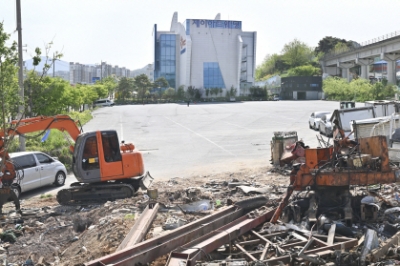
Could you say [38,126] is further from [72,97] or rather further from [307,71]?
[307,71]

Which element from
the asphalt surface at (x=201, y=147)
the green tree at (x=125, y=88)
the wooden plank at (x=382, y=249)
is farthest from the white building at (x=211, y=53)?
the wooden plank at (x=382, y=249)

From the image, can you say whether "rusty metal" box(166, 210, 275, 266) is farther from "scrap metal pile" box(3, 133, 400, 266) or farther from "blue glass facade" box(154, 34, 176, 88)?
"blue glass facade" box(154, 34, 176, 88)

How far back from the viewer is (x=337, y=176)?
10.9 m

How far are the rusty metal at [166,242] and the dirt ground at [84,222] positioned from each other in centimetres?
87

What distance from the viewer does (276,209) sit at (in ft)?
36.7

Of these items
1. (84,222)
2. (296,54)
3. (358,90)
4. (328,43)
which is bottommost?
(84,222)

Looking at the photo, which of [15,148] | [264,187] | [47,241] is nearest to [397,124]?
[264,187]

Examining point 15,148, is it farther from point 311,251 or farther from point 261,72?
point 261,72

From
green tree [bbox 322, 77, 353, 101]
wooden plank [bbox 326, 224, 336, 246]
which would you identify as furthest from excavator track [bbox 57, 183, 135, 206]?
green tree [bbox 322, 77, 353, 101]

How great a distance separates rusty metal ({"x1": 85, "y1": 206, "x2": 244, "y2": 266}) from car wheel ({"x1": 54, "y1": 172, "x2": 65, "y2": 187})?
361 inches

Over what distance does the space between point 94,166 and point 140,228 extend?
5235 mm

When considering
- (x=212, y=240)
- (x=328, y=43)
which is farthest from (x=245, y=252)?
(x=328, y=43)

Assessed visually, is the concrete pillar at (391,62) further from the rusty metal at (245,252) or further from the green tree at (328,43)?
the rusty metal at (245,252)

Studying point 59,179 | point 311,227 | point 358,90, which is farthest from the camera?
point 358,90
